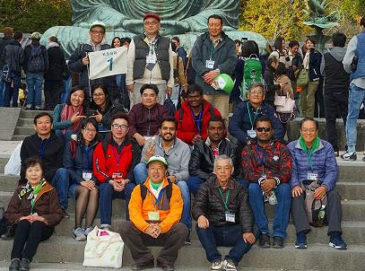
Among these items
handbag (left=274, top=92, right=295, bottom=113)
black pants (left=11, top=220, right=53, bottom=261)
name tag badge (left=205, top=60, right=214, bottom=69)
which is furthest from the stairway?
name tag badge (left=205, top=60, right=214, bottom=69)

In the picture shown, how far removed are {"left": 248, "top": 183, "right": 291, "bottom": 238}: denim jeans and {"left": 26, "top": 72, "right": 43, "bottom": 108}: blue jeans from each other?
6.41 m

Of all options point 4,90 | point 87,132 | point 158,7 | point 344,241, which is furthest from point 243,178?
point 158,7

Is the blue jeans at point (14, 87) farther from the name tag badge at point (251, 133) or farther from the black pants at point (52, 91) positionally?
the name tag badge at point (251, 133)

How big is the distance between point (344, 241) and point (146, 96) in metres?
2.78

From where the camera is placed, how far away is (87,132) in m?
8.39

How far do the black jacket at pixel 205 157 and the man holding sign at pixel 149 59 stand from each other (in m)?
1.73

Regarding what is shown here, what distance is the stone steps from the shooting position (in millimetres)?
7543

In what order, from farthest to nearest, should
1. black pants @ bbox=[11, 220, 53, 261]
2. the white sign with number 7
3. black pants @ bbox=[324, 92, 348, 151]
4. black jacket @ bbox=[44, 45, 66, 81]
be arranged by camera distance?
1. black jacket @ bbox=[44, 45, 66, 81]
2. black pants @ bbox=[324, 92, 348, 151]
3. the white sign with number 7
4. black pants @ bbox=[11, 220, 53, 261]

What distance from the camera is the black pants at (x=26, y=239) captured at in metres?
7.27

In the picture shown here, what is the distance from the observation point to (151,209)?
7.56 meters

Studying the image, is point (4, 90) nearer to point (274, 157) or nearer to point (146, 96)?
point (146, 96)

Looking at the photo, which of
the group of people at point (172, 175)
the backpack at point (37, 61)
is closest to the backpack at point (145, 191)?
the group of people at point (172, 175)

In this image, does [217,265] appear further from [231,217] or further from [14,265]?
[14,265]

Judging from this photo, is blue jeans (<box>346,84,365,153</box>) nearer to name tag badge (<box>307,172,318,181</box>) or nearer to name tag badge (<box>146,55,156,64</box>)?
name tag badge (<box>307,172,318,181</box>)
